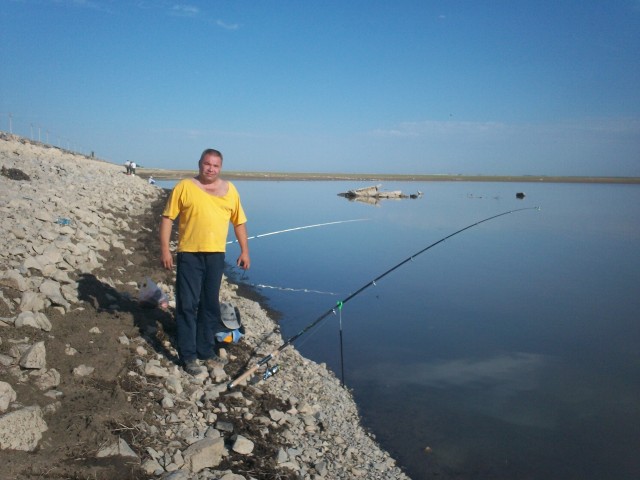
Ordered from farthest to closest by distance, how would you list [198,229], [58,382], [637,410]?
[637,410]
[198,229]
[58,382]

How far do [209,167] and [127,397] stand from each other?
210cm

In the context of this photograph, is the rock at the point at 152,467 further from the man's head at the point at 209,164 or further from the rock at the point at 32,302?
the man's head at the point at 209,164

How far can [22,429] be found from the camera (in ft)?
10.4

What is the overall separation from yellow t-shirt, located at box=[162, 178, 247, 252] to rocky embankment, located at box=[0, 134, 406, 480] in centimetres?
116

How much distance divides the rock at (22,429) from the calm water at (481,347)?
10.5ft

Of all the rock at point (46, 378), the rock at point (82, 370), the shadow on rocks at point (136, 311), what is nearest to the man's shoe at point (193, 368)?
the shadow on rocks at point (136, 311)

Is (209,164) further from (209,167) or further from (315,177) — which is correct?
(315,177)

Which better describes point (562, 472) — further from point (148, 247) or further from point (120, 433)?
point (148, 247)

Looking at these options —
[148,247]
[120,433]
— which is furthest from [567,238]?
[120,433]

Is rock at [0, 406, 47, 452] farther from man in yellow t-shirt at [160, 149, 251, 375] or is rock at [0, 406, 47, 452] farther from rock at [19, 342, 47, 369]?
man in yellow t-shirt at [160, 149, 251, 375]

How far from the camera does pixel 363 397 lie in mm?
6203

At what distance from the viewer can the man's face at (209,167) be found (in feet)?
15.6

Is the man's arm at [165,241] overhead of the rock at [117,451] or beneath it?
overhead

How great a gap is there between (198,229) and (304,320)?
459 centimetres
